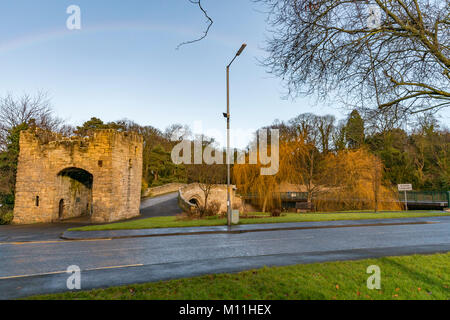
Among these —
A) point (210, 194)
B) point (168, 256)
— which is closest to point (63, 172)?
point (210, 194)

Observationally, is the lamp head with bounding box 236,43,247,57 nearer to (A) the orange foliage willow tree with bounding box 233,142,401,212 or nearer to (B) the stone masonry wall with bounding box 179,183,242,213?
(A) the orange foliage willow tree with bounding box 233,142,401,212

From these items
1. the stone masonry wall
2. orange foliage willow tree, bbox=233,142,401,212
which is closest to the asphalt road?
orange foliage willow tree, bbox=233,142,401,212

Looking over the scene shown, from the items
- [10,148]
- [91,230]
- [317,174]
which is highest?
[10,148]

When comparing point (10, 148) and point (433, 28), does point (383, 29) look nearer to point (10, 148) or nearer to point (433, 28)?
point (433, 28)

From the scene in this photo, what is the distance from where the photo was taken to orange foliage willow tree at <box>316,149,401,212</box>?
30.3 metres

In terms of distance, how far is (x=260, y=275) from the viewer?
569cm

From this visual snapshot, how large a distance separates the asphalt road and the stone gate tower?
11033mm

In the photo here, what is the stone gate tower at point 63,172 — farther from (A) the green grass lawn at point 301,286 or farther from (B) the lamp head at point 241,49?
(A) the green grass lawn at point 301,286

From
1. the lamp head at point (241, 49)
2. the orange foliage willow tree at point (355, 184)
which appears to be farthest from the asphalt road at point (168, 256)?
the orange foliage willow tree at point (355, 184)

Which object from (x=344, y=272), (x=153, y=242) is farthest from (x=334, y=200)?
(x=344, y=272)

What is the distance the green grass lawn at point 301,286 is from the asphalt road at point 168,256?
41.4 inches

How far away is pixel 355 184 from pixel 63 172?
2849 cm

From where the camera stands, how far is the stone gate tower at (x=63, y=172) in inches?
880
